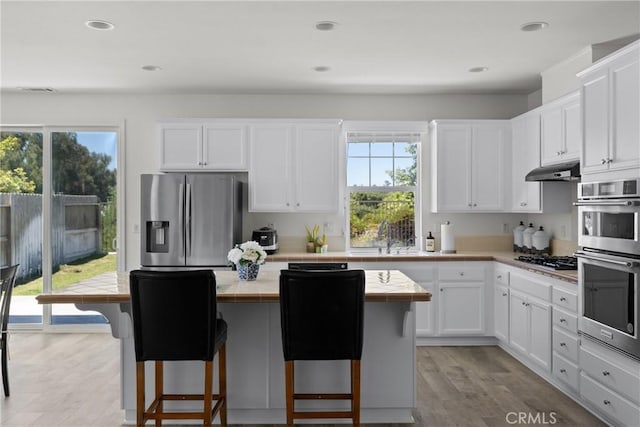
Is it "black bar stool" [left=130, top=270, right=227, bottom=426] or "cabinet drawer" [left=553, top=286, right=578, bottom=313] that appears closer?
"black bar stool" [left=130, top=270, right=227, bottom=426]

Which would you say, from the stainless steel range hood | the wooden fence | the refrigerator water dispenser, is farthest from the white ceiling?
the refrigerator water dispenser

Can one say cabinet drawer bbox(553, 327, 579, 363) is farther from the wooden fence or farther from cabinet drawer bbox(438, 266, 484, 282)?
the wooden fence

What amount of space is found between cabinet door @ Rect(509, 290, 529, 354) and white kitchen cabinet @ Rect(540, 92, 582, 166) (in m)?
1.22

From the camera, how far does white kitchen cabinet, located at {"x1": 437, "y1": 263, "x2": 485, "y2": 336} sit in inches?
191

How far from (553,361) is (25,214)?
18.0 feet

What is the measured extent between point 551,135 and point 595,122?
1.23 meters

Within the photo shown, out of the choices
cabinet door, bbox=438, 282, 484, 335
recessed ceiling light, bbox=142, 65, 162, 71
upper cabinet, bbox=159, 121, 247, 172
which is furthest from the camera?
upper cabinet, bbox=159, 121, 247, 172

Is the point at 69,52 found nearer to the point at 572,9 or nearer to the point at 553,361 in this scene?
the point at 572,9

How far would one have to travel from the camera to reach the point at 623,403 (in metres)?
2.79

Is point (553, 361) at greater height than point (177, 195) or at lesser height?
lesser

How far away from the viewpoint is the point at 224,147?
16.7 feet

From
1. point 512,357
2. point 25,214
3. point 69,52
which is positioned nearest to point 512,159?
point 512,357

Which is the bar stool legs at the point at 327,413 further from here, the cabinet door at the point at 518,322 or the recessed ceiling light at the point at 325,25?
the recessed ceiling light at the point at 325,25

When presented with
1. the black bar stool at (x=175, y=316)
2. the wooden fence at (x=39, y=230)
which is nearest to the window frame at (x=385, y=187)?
the wooden fence at (x=39, y=230)
